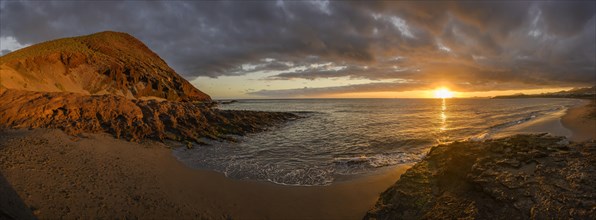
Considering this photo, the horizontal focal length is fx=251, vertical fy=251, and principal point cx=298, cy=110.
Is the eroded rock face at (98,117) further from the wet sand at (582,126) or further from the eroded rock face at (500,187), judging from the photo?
the wet sand at (582,126)

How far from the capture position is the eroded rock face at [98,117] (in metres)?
12.7

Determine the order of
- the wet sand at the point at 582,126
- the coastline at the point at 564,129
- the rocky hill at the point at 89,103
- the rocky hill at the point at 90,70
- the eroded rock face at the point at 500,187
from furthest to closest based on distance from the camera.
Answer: the rocky hill at the point at 90,70, the coastline at the point at 564,129, the wet sand at the point at 582,126, the rocky hill at the point at 89,103, the eroded rock face at the point at 500,187

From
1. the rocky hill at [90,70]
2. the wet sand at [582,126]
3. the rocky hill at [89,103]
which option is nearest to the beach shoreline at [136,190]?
the rocky hill at [89,103]

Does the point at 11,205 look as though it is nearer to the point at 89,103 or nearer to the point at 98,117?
the point at 98,117

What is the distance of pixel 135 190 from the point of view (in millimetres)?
7324

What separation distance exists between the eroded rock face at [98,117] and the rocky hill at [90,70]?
285cm

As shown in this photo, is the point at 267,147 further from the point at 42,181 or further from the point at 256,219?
the point at 42,181

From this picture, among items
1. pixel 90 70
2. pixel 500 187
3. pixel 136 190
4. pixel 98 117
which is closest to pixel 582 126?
pixel 500 187

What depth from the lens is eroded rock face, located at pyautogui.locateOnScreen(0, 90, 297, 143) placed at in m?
12.7

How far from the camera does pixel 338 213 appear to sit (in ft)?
22.6

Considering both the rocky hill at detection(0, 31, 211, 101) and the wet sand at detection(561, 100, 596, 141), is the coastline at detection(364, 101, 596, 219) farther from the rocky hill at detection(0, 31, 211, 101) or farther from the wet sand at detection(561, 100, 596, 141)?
the rocky hill at detection(0, 31, 211, 101)

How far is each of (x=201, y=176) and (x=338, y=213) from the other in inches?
218

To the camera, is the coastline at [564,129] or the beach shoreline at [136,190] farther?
the coastline at [564,129]

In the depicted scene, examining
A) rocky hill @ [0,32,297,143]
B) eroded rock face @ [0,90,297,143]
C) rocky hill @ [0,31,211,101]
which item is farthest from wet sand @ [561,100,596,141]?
rocky hill @ [0,31,211,101]
